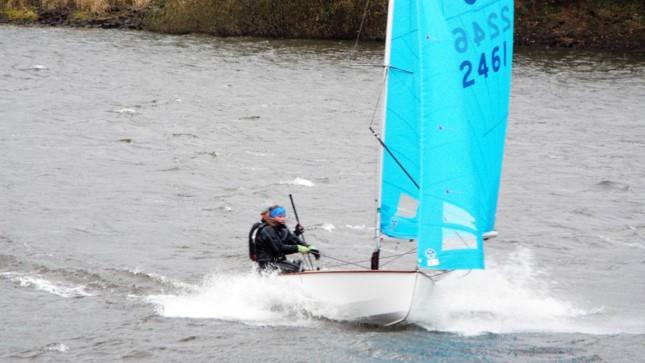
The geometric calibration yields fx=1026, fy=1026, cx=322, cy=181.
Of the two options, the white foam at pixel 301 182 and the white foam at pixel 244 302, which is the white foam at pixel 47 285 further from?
the white foam at pixel 301 182

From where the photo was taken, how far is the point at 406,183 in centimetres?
1634

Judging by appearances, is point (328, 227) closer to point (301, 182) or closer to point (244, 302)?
point (301, 182)

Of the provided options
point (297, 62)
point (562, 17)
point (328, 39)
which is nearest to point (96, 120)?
point (297, 62)

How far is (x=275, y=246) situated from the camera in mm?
16562

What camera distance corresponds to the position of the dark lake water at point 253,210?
1609cm

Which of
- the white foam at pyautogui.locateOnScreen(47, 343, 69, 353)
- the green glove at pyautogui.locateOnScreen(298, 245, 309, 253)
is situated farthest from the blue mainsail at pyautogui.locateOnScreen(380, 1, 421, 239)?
the white foam at pyautogui.locateOnScreen(47, 343, 69, 353)

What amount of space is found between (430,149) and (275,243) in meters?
3.08

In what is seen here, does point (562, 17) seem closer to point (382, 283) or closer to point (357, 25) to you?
point (357, 25)

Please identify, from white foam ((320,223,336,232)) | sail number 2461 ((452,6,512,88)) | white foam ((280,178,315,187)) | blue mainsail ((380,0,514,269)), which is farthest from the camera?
white foam ((280,178,315,187))

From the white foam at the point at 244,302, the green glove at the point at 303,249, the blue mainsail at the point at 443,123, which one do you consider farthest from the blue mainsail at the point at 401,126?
the white foam at the point at 244,302

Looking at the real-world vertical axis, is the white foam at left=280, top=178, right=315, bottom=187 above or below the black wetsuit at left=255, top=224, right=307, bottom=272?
below

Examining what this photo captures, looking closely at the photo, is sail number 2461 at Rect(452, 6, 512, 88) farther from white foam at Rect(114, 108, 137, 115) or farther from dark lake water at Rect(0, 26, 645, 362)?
white foam at Rect(114, 108, 137, 115)

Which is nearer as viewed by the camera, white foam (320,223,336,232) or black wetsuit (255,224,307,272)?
black wetsuit (255,224,307,272)

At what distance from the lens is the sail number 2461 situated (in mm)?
15352
